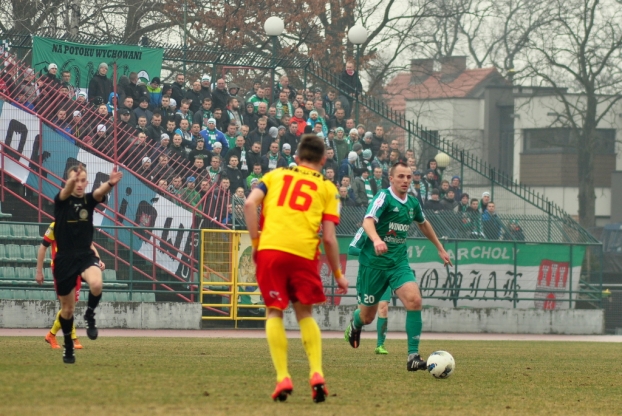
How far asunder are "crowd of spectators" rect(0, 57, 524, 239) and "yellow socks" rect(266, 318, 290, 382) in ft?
45.1

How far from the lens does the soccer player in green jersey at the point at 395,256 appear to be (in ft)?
36.3

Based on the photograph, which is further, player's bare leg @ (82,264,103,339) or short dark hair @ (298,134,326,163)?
player's bare leg @ (82,264,103,339)

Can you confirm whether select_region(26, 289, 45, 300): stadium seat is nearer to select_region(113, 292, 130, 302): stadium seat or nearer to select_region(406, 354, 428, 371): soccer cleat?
select_region(113, 292, 130, 302): stadium seat

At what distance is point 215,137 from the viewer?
918 inches

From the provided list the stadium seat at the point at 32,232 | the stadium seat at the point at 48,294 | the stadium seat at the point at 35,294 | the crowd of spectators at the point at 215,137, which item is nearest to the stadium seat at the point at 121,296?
the stadium seat at the point at 48,294

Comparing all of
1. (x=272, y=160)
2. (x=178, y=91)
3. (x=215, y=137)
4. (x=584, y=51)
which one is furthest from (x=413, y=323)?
(x=584, y=51)

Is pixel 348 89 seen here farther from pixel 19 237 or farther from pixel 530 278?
pixel 19 237

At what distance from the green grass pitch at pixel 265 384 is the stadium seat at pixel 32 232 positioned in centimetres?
638

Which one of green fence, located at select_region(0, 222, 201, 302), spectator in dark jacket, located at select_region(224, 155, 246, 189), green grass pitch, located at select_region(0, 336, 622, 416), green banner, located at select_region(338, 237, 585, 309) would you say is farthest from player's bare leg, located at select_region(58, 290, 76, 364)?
green banner, located at select_region(338, 237, 585, 309)

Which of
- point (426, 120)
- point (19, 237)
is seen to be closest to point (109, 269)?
point (19, 237)

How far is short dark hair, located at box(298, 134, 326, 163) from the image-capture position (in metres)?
7.95

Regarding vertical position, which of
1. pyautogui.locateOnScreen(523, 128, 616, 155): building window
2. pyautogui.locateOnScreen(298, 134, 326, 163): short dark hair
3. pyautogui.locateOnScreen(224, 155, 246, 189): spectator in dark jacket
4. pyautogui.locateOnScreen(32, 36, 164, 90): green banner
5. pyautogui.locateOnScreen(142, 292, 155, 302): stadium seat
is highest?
pyautogui.locateOnScreen(523, 128, 616, 155): building window

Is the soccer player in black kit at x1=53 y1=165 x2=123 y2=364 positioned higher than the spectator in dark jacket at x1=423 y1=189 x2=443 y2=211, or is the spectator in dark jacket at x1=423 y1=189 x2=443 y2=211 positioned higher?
the spectator in dark jacket at x1=423 y1=189 x2=443 y2=211

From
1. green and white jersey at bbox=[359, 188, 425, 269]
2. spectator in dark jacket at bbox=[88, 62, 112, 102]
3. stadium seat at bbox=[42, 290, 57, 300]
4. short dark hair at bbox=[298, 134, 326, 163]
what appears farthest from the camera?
spectator in dark jacket at bbox=[88, 62, 112, 102]
